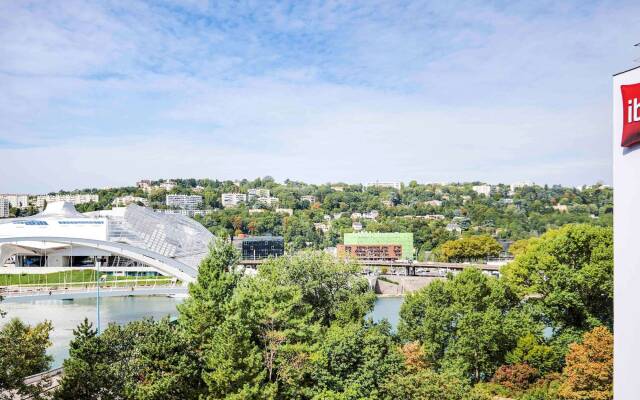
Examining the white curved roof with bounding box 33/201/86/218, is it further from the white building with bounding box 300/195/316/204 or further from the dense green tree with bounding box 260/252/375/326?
the white building with bounding box 300/195/316/204

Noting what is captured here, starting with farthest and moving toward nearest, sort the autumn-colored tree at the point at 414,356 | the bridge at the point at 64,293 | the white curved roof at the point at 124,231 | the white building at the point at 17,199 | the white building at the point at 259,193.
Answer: the white building at the point at 259,193 < the white building at the point at 17,199 < the white curved roof at the point at 124,231 < the bridge at the point at 64,293 < the autumn-colored tree at the point at 414,356

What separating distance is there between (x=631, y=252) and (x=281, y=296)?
27.3 ft

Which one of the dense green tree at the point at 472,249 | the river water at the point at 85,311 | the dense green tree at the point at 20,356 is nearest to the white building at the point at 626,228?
the dense green tree at the point at 20,356

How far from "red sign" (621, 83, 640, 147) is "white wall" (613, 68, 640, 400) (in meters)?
0.08

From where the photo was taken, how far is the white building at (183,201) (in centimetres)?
12938

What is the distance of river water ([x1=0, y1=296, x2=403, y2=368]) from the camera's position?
1070 inches

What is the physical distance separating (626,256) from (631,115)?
202cm

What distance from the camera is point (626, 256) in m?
8.06

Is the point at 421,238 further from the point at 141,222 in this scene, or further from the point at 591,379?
the point at 591,379

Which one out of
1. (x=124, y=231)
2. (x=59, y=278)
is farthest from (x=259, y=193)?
(x=59, y=278)

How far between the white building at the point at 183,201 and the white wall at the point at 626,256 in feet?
408

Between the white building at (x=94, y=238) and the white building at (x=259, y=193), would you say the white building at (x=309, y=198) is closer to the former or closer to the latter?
the white building at (x=259, y=193)

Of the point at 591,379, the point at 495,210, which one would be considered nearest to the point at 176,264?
the point at 591,379

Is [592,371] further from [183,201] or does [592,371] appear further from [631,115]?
[183,201]
